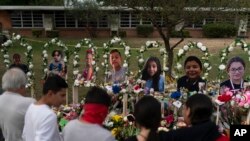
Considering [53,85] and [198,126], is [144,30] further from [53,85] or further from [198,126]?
[198,126]

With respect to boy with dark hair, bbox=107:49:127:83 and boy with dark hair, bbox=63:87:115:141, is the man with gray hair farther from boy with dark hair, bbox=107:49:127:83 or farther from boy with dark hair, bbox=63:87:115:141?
boy with dark hair, bbox=107:49:127:83

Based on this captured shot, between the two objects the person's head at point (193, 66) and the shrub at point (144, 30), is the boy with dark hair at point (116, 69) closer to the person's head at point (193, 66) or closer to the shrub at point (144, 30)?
the person's head at point (193, 66)

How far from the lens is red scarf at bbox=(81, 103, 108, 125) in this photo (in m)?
2.68

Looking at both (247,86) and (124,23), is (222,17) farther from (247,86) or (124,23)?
(124,23)

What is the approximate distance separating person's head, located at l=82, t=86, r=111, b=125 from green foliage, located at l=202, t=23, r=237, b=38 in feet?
92.3

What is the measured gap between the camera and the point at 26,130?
10.2ft

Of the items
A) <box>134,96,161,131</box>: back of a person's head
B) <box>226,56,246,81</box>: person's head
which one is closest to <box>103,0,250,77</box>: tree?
<box>226,56,246,81</box>: person's head

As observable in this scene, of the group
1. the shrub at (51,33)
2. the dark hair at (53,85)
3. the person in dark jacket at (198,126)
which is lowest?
the person in dark jacket at (198,126)

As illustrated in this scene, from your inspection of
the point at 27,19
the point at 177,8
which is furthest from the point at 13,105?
the point at 27,19

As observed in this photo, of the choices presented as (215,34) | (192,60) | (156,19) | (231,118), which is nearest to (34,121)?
(231,118)

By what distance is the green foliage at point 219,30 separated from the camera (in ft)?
97.2

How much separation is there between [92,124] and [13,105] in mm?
1080


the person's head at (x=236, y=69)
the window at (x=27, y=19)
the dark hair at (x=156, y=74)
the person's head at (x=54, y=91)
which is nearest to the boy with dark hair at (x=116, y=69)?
the dark hair at (x=156, y=74)

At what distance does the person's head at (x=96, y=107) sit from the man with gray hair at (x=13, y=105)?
0.90 meters
